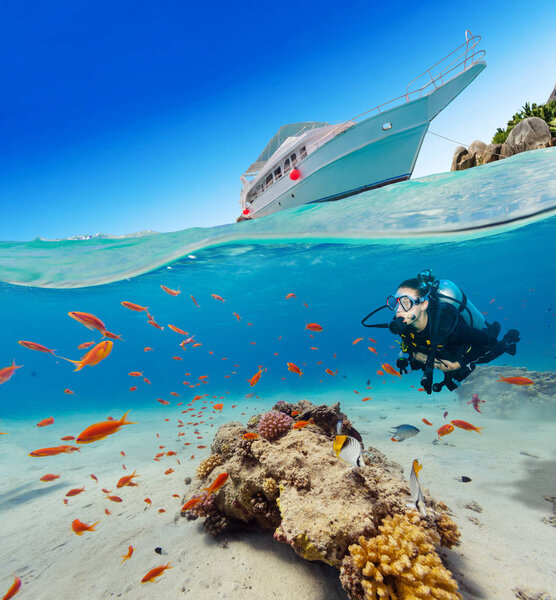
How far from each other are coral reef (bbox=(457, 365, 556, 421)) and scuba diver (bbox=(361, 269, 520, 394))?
11.1m

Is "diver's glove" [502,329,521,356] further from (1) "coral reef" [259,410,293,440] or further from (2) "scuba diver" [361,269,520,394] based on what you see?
(1) "coral reef" [259,410,293,440]

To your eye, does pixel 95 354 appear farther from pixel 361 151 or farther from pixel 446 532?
pixel 361 151

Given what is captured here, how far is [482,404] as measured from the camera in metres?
13.6

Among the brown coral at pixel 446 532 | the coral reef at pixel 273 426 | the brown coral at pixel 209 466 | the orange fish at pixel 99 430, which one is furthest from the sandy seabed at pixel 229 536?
the orange fish at pixel 99 430

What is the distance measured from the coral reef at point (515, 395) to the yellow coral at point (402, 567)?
43.8ft

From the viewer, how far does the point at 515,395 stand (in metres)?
13.0

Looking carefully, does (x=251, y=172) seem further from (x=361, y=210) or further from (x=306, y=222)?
(x=361, y=210)

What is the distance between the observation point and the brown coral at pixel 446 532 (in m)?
3.12

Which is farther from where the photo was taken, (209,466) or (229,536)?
(209,466)

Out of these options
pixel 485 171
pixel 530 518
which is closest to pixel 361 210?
pixel 485 171

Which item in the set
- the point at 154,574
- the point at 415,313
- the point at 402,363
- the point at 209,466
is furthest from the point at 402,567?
the point at 209,466

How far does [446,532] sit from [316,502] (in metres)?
1.65

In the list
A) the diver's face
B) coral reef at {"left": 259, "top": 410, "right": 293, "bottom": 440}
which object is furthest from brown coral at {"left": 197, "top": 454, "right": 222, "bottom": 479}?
the diver's face

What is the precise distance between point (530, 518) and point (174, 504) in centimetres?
686
